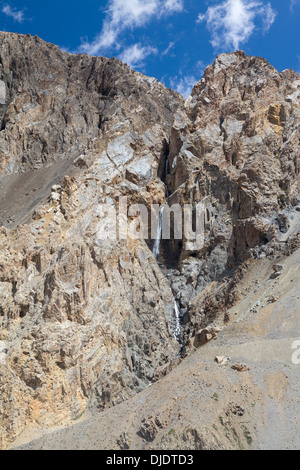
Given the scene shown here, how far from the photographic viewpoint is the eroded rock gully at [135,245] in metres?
33.6

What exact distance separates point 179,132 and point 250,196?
15.1m

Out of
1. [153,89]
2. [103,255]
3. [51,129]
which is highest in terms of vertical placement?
[153,89]

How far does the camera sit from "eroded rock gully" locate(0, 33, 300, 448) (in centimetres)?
3359

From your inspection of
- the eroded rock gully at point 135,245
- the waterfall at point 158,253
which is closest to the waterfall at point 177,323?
the waterfall at point 158,253

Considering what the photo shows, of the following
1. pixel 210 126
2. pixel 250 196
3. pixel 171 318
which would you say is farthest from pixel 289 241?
pixel 210 126

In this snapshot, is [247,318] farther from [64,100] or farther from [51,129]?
[64,100]

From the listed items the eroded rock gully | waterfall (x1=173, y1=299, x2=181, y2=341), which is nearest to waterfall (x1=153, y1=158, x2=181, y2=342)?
waterfall (x1=173, y1=299, x2=181, y2=341)

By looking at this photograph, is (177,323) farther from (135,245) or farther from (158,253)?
(158,253)

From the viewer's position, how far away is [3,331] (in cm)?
3484

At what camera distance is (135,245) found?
151 ft

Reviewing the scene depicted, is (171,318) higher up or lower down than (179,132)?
lower down

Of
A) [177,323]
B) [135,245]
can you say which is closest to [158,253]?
[135,245]

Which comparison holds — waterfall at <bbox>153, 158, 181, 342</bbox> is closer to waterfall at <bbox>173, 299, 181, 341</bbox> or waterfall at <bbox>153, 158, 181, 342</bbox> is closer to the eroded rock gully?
waterfall at <bbox>173, 299, 181, 341</bbox>

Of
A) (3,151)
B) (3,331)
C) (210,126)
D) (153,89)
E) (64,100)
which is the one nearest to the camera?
(3,331)
